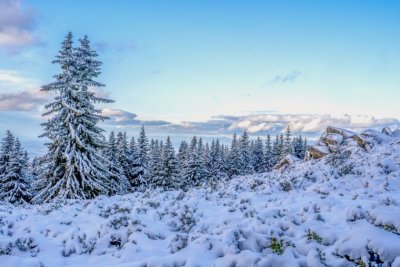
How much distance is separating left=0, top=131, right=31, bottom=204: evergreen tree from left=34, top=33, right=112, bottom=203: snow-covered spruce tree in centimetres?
1053

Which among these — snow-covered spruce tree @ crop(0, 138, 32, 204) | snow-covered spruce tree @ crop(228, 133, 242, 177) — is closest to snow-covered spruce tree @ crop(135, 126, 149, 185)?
snow-covered spruce tree @ crop(0, 138, 32, 204)

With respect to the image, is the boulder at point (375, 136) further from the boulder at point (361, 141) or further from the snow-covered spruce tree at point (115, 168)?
the snow-covered spruce tree at point (115, 168)

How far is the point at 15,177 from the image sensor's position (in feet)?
104

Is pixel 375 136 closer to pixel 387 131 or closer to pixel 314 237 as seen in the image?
pixel 387 131

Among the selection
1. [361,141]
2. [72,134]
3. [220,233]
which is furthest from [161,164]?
[220,233]

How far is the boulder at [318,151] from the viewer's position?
23.2 meters

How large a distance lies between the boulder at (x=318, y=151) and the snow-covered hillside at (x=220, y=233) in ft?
38.5

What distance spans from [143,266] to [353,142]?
1960 cm

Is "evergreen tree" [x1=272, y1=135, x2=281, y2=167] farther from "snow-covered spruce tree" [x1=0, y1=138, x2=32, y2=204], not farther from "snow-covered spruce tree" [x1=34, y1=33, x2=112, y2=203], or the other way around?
"snow-covered spruce tree" [x1=34, y1=33, x2=112, y2=203]

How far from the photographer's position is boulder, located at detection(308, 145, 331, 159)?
2319 cm

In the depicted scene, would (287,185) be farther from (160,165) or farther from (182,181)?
(182,181)

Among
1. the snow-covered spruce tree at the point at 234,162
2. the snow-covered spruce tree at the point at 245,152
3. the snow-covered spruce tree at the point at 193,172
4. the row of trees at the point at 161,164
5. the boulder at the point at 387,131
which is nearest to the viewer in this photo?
the boulder at the point at 387,131

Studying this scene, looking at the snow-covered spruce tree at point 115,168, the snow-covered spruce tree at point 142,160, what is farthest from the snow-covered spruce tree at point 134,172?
the snow-covered spruce tree at point 115,168

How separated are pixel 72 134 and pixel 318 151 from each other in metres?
16.5
